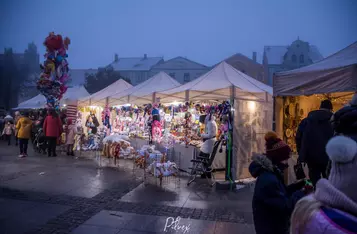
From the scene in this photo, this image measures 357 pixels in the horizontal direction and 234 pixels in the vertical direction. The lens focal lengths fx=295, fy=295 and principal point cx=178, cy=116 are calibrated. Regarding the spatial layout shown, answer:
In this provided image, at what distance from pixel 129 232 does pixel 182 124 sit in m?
6.45

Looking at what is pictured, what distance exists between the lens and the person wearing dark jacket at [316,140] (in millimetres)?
4516

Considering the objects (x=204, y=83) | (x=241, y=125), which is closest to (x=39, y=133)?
(x=204, y=83)

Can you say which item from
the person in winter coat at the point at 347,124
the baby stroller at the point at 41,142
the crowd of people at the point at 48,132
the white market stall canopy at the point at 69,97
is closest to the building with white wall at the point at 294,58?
the white market stall canopy at the point at 69,97

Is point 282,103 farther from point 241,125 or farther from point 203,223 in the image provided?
point 203,223

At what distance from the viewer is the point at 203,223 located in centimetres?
495

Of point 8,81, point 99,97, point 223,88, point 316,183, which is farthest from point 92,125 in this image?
point 8,81

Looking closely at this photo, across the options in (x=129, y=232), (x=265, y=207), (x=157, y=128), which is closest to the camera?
(x=265, y=207)

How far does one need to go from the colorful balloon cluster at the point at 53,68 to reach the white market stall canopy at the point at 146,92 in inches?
94.9

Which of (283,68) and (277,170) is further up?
(283,68)

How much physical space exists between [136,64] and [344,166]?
2177 inches

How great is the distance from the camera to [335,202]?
1319mm

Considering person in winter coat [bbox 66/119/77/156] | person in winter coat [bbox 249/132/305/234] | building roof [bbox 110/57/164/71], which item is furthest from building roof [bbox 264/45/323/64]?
person in winter coat [bbox 249/132/305/234]

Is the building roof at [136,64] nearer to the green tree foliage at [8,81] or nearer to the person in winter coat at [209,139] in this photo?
the green tree foliage at [8,81]

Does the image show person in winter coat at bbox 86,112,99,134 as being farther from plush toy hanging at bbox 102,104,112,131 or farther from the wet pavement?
the wet pavement
